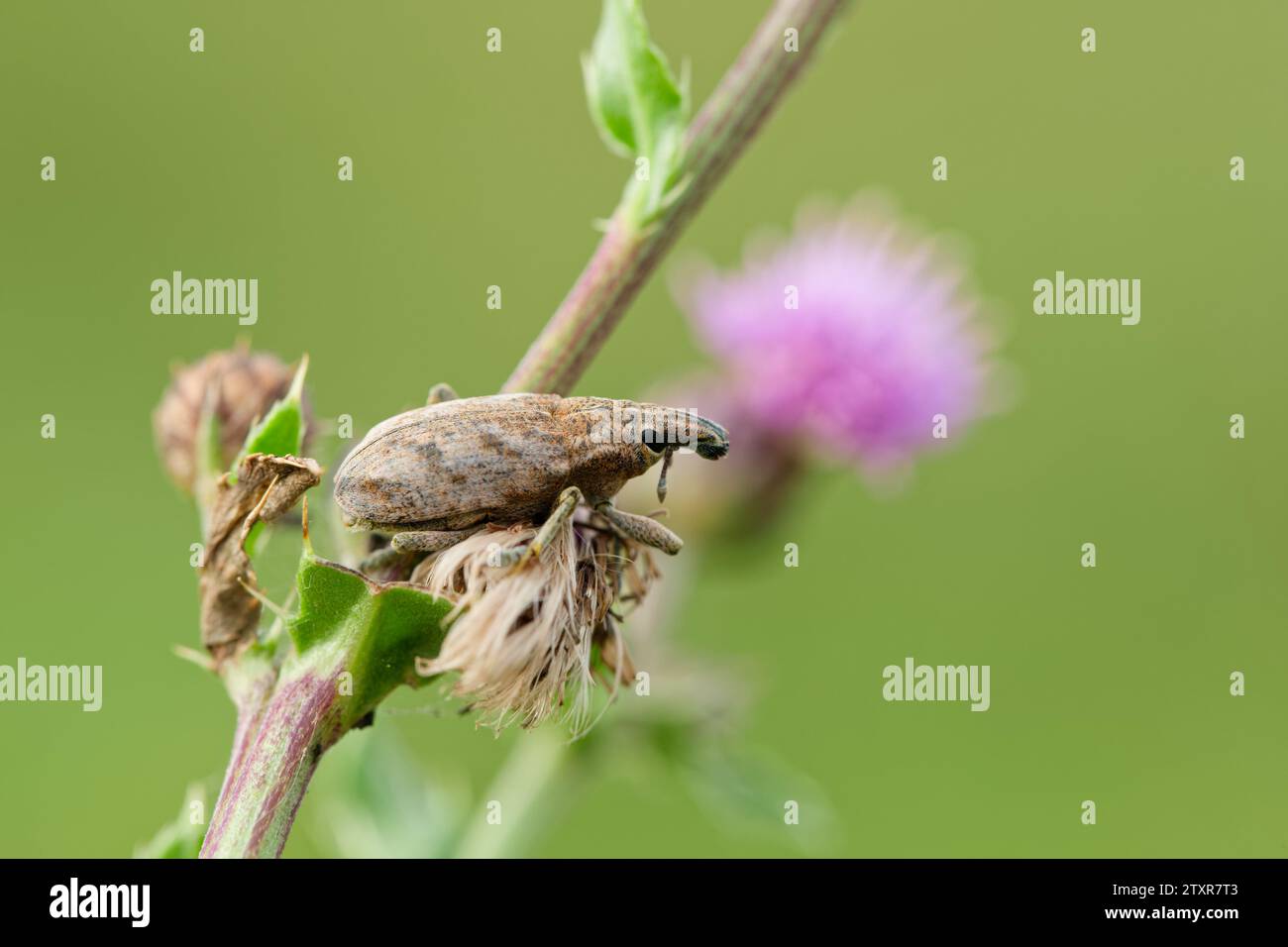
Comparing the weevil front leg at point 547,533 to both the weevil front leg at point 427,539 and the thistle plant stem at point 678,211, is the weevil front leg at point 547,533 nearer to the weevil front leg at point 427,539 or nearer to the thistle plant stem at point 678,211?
the weevil front leg at point 427,539

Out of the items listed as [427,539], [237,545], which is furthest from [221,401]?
[427,539]

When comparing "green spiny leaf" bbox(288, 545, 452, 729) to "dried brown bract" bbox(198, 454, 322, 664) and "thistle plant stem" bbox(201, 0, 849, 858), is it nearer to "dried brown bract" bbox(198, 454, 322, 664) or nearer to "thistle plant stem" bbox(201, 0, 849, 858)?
"thistle plant stem" bbox(201, 0, 849, 858)

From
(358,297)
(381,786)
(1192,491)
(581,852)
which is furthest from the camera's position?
(1192,491)

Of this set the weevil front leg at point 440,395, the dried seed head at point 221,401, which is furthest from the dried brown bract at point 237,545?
the weevil front leg at point 440,395

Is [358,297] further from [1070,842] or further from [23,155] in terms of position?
[1070,842]

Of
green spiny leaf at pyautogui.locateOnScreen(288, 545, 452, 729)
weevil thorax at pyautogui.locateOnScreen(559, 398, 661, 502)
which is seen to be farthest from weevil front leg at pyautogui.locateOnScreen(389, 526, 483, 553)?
weevil thorax at pyautogui.locateOnScreen(559, 398, 661, 502)

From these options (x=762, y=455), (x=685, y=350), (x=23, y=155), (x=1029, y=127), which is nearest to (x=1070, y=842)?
(x=762, y=455)
